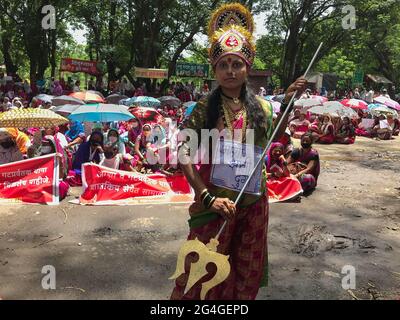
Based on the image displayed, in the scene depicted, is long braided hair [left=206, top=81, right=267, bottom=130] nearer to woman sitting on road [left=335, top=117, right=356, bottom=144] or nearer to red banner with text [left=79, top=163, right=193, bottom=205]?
red banner with text [left=79, top=163, right=193, bottom=205]

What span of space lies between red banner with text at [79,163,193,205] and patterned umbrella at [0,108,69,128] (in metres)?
1.07

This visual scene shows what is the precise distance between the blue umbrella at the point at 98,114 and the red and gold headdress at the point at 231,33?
19.8 feet

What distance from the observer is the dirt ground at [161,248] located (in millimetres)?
3818

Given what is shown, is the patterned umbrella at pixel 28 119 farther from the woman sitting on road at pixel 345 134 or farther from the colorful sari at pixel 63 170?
the woman sitting on road at pixel 345 134

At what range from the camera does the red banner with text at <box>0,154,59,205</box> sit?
20.8 ft

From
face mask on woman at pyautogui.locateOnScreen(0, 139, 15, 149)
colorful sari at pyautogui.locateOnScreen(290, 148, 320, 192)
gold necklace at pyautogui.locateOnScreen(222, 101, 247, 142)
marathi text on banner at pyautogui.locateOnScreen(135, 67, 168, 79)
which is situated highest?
marathi text on banner at pyautogui.locateOnScreen(135, 67, 168, 79)

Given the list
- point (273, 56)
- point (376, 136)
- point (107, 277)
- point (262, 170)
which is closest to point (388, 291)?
point (262, 170)

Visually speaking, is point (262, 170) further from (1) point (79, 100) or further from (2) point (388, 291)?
(1) point (79, 100)

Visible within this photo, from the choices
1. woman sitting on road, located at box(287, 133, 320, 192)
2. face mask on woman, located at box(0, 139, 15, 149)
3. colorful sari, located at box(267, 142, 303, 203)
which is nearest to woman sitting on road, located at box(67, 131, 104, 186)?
face mask on woman, located at box(0, 139, 15, 149)

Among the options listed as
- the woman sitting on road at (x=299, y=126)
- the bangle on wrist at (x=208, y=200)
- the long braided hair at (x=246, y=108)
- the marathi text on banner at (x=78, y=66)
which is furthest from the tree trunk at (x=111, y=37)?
the bangle on wrist at (x=208, y=200)

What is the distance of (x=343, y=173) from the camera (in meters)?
9.20

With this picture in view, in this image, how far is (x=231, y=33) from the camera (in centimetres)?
248

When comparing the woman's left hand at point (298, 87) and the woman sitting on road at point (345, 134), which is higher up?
the woman's left hand at point (298, 87)

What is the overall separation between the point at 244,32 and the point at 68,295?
8.63 feet
